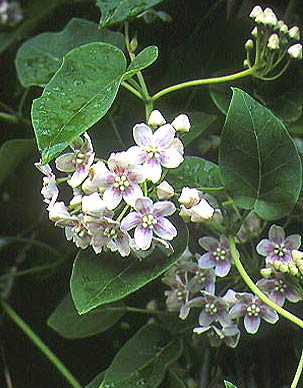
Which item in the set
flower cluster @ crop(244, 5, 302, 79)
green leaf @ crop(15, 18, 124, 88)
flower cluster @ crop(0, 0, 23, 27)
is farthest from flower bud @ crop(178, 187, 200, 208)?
flower cluster @ crop(0, 0, 23, 27)

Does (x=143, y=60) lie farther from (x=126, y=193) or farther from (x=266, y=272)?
(x=266, y=272)

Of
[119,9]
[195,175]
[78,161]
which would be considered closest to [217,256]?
[195,175]

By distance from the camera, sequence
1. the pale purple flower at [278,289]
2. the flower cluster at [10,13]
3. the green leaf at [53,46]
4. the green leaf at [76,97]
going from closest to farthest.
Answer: the green leaf at [76,97] → the pale purple flower at [278,289] → the green leaf at [53,46] → the flower cluster at [10,13]

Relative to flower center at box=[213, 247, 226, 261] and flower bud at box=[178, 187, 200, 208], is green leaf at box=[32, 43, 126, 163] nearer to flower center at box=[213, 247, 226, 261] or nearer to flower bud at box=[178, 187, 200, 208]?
flower bud at box=[178, 187, 200, 208]

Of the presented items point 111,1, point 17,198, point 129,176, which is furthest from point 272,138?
point 17,198

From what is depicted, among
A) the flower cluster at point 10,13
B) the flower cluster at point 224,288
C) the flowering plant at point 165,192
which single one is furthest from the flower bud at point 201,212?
the flower cluster at point 10,13

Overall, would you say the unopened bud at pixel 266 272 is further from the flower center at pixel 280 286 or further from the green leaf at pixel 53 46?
the green leaf at pixel 53 46
